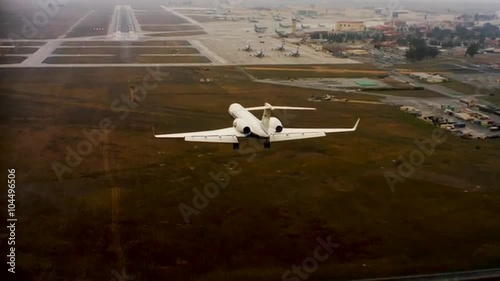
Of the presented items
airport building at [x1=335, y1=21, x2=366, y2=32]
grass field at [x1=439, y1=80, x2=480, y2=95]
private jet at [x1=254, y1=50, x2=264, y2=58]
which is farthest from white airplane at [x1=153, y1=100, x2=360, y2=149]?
airport building at [x1=335, y1=21, x2=366, y2=32]

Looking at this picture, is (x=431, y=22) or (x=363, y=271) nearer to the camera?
(x=363, y=271)

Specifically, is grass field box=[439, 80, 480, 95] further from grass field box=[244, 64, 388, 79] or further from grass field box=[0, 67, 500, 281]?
grass field box=[0, 67, 500, 281]

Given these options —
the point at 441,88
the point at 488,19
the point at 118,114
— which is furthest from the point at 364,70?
the point at 488,19

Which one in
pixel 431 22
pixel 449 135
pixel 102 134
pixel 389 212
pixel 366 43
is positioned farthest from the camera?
pixel 431 22

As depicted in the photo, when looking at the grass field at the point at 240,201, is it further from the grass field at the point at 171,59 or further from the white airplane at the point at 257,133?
the grass field at the point at 171,59

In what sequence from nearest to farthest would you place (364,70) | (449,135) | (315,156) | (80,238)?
(80,238)
(315,156)
(449,135)
(364,70)

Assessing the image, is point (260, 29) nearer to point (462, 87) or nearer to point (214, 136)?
point (462, 87)

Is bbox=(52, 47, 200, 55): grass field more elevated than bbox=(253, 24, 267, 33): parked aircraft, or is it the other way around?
bbox=(253, 24, 267, 33): parked aircraft

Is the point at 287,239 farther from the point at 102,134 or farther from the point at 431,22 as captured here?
the point at 431,22
